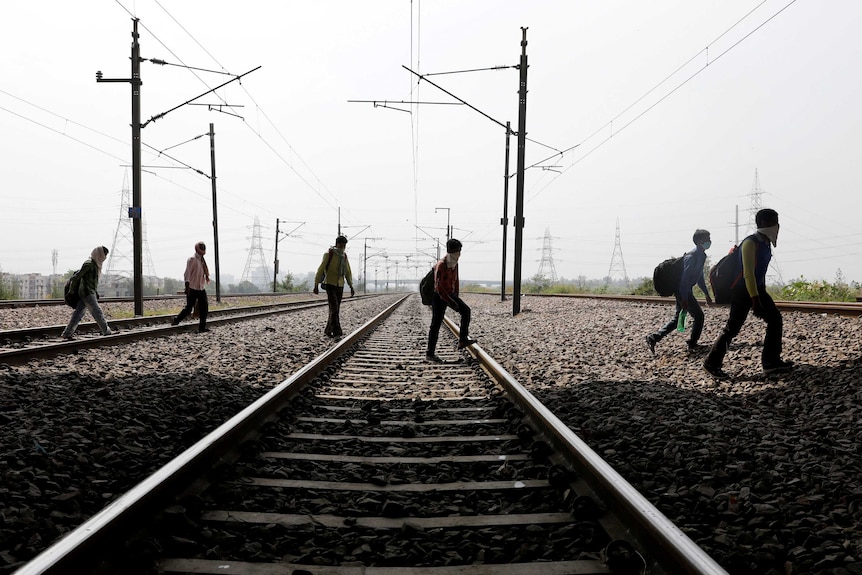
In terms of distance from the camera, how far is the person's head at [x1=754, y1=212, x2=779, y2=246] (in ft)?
19.3

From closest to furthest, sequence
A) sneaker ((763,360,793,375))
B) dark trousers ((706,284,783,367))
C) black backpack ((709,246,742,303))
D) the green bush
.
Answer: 1. dark trousers ((706,284,783,367))
2. sneaker ((763,360,793,375))
3. black backpack ((709,246,742,303))
4. the green bush

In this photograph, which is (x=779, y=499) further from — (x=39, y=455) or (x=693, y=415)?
(x=39, y=455)

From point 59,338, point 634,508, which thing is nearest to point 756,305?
point 634,508

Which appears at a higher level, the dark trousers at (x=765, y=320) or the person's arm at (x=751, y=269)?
the person's arm at (x=751, y=269)

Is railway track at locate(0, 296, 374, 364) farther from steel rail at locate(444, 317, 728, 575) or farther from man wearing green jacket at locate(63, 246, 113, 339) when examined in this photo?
steel rail at locate(444, 317, 728, 575)

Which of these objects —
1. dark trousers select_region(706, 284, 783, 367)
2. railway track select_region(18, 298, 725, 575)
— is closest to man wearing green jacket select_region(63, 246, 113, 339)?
railway track select_region(18, 298, 725, 575)

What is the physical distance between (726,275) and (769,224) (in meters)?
0.69

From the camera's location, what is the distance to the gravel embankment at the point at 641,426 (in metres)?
2.73

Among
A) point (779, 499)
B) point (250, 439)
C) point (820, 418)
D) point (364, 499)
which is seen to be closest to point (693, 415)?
point (820, 418)

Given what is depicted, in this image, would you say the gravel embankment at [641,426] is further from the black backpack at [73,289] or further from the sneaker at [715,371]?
the black backpack at [73,289]

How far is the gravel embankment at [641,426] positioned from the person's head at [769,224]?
1.42 meters

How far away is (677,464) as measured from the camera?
367 cm

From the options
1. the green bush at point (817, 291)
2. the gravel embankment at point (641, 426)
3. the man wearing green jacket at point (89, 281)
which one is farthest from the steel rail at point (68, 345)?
the green bush at point (817, 291)

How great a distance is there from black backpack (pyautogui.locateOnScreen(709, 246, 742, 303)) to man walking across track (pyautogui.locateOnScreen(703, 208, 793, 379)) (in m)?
0.04
